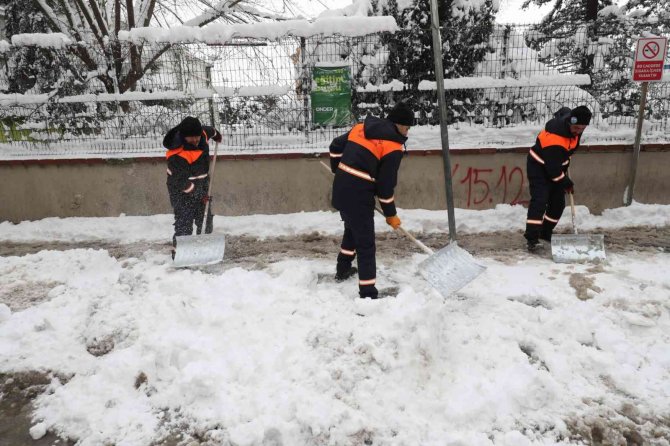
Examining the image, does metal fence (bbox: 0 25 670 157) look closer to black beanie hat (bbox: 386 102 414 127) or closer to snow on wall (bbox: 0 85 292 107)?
snow on wall (bbox: 0 85 292 107)

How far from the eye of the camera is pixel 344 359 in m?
2.98

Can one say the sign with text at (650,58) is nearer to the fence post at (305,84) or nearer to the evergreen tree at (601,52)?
the evergreen tree at (601,52)

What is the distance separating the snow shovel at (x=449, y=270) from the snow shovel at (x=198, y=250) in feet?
7.37

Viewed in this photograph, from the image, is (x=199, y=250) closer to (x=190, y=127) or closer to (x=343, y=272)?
(x=190, y=127)

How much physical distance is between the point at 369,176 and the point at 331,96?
333cm

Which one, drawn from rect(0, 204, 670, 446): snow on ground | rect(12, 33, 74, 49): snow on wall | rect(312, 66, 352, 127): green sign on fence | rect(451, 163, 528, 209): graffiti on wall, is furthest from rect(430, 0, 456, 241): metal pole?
rect(12, 33, 74, 49): snow on wall

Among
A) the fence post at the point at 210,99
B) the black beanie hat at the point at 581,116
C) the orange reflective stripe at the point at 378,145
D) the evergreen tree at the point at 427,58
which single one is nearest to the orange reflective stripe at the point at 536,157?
the black beanie hat at the point at 581,116

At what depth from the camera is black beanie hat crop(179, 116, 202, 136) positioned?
4793 mm

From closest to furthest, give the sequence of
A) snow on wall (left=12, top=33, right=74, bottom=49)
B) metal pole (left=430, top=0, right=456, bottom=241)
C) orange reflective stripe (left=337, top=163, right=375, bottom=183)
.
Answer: orange reflective stripe (left=337, top=163, right=375, bottom=183) < metal pole (left=430, top=0, right=456, bottom=241) < snow on wall (left=12, top=33, right=74, bottom=49)

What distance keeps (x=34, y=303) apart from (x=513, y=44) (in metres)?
6.90

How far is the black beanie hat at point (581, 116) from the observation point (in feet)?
15.3

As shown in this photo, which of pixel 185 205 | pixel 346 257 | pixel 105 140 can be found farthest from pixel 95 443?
pixel 105 140

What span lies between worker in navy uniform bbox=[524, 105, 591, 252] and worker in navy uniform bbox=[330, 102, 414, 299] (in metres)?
2.13

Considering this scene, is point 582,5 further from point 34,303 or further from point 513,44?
point 34,303
